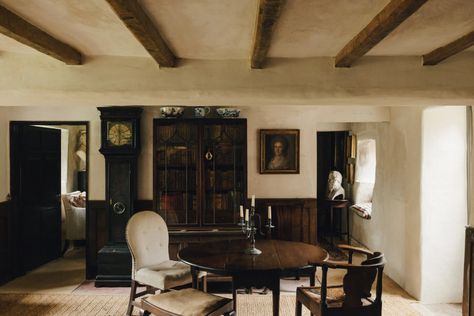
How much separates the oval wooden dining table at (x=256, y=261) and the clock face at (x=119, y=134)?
1857 millimetres

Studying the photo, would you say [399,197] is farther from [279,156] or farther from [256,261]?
[256,261]

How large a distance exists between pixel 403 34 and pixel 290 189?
10.4 feet

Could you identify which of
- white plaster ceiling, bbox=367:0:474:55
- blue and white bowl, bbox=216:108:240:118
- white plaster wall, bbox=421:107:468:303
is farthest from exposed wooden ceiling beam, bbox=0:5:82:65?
white plaster wall, bbox=421:107:468:303

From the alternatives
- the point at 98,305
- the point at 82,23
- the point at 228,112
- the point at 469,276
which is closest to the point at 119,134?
the point at 228,112

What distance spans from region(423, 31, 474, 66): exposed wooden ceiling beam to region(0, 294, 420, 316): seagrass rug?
238 cm

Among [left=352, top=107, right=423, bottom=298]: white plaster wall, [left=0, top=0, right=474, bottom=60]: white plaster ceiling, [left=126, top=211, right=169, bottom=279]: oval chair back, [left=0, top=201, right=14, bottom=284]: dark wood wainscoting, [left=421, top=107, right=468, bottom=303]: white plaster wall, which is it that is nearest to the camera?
[left=0, top=0, right=474, bottom=60]: white plaster ceiling

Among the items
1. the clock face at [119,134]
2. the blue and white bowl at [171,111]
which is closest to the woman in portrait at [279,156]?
the blue and white bowl at [171,111]

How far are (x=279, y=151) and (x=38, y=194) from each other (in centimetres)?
319

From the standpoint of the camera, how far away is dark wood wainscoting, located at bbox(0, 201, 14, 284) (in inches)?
196

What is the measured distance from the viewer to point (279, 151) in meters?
5.37

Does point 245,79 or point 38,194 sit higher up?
point 245,79

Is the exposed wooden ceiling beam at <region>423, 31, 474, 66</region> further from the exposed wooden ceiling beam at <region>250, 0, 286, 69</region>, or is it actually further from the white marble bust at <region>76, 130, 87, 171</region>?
the white marble bust at <region>76, 130, 87, 171</region>

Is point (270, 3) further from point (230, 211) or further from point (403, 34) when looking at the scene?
point (230, 211)

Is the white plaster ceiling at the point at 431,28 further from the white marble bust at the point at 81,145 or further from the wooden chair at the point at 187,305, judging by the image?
the white marble bust at the point at 81,145
